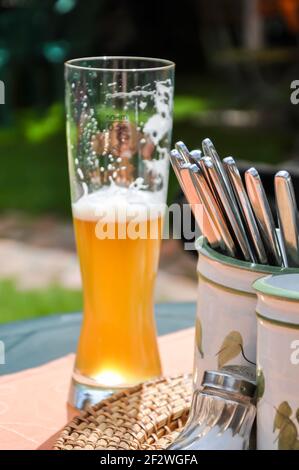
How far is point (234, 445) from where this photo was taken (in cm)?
62

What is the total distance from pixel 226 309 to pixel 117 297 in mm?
251

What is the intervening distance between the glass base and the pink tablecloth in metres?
0.01

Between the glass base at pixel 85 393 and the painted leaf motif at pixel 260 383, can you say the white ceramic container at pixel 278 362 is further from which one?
the glass base at pixel 85 393

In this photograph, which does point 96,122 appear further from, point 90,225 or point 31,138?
point 31,138

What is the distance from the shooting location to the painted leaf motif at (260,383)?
24.6 inches

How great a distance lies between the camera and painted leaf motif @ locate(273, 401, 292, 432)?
61cm

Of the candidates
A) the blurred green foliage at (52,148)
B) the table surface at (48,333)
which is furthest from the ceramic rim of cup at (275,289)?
the blurred green foliage at (52,148)

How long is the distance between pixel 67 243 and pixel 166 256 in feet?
1.27

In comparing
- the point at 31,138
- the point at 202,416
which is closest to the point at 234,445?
the point at 202,416

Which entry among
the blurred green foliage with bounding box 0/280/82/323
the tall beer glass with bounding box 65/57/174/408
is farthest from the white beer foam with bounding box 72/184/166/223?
the blurred green foliage with bounding box 0/280/82/323

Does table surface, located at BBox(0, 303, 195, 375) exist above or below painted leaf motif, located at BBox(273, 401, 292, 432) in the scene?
below

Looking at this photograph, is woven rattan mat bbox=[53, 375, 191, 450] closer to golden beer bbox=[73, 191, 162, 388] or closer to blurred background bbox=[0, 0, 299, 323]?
golden beer bbox=[73, 191, 162, 388]

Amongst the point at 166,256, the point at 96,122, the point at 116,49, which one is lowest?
the point at 166,256

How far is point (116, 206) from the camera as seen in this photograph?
90cm
